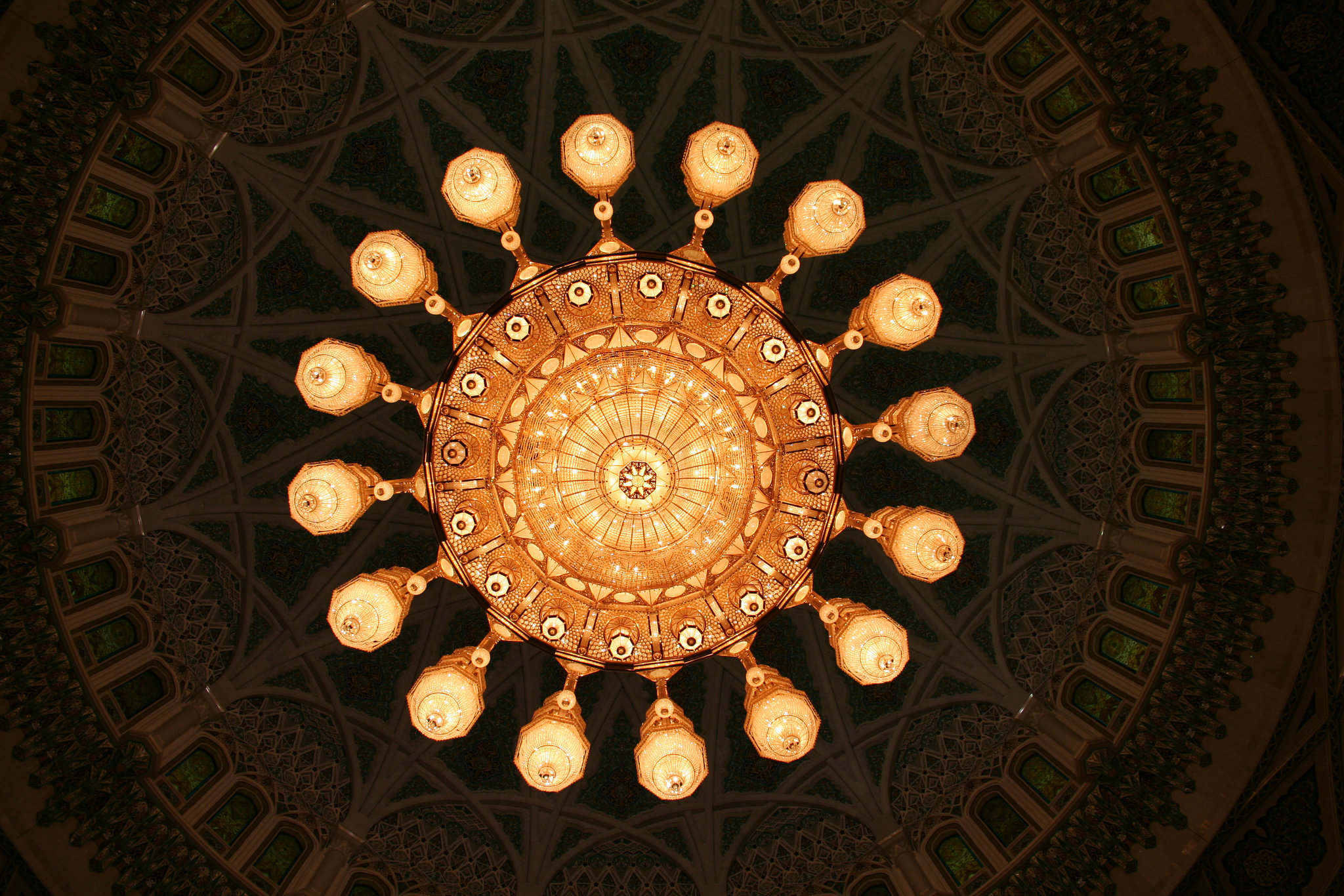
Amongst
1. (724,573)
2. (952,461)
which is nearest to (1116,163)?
(952,461)

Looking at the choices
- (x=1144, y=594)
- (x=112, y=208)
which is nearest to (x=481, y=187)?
(x=112, y=208)

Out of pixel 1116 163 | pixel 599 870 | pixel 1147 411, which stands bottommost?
pixel 599 870

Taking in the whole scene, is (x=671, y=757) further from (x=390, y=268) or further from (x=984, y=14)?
(x=984, y=14)

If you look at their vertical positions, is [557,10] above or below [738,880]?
above

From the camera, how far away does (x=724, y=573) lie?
773 cm

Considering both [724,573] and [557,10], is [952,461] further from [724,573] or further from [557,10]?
[557,10]

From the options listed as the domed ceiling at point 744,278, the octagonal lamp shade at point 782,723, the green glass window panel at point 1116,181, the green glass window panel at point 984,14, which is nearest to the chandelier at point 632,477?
the octagonal lamp shade at point 782,723

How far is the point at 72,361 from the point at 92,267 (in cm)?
114

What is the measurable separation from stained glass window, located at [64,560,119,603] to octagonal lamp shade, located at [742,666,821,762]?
26.9 feet

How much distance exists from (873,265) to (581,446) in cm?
564

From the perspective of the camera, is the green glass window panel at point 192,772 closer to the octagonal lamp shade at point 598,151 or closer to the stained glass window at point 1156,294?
the octagonal lamp shade at point 598,151

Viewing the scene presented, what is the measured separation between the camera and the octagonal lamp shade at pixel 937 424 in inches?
249

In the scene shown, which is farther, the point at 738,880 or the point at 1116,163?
the point at 738,880

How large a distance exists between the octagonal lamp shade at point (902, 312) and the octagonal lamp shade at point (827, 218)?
533 millimetres
